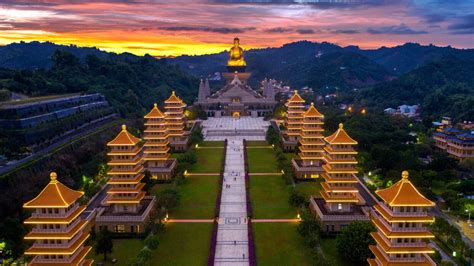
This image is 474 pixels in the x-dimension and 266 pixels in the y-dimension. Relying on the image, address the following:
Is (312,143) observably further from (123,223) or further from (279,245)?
(123,223)

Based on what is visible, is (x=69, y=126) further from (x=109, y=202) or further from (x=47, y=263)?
(x=47, y=263)

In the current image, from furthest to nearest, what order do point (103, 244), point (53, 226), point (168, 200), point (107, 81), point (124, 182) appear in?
point (107, 81)
point (168, 200)
point (124, 182)
point (103, 244)
point (53, 226)

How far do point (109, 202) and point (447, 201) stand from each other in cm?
3833

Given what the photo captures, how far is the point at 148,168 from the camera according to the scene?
2376 inches

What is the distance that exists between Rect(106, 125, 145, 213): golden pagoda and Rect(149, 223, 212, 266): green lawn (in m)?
5.02

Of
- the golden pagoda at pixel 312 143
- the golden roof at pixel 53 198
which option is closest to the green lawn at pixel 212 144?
the golden pagoda at pixel 312 143

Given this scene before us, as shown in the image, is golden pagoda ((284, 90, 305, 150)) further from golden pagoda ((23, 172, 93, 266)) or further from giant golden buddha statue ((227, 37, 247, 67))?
giant golden buddha statue ((227, 37, 247, 67))

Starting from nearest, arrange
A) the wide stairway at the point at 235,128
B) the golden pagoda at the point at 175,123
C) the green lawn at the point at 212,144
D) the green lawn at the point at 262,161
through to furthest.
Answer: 1. the green lawn at the point at 262,161
2. the golden pagoda at the point at 175,123
3. the green lawn at the point at 212,144
4. the wide stairway at the point at 235,128

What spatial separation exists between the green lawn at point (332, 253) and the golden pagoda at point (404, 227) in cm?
528

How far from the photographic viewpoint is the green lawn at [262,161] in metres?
64.9

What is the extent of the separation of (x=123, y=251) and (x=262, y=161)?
34.3 m

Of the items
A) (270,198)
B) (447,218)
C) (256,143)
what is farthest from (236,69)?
(447,218)

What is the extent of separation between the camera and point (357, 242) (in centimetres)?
3541

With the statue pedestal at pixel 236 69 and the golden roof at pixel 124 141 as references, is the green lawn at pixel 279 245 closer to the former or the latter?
the golden roof at pixel 124 141
